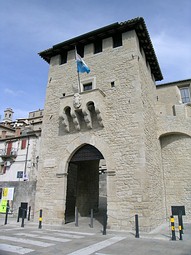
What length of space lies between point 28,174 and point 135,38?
17325 mm

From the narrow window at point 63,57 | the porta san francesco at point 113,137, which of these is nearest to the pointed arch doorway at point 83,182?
the porta san francesco at point 113,137

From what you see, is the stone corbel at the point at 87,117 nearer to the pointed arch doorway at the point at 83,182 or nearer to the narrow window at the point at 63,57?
the pointed arch doorway at the point at 83,182

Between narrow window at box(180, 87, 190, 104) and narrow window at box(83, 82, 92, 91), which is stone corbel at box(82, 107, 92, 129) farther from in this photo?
narrow window at box(180, 87, 190, 104)

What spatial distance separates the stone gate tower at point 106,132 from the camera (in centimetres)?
893

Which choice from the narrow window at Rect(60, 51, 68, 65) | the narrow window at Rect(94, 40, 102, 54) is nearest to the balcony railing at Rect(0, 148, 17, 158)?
the narrow window at Rect(60, 51, 68, 65)

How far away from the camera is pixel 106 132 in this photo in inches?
401

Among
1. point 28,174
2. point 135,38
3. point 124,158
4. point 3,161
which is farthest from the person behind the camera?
point 3,161

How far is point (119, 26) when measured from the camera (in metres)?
11.2

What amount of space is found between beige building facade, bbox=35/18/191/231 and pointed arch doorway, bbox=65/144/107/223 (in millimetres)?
55

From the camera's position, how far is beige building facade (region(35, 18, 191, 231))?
29.5ft

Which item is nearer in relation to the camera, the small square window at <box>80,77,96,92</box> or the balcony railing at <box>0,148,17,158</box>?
the small square window at <box>80,77,96,92</box>

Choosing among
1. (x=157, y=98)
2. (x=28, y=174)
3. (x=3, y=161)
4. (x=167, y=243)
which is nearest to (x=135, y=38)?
(x=157, y=98)

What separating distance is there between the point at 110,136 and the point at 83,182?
15.7 feet

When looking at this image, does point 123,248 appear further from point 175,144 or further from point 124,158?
point 175,144
